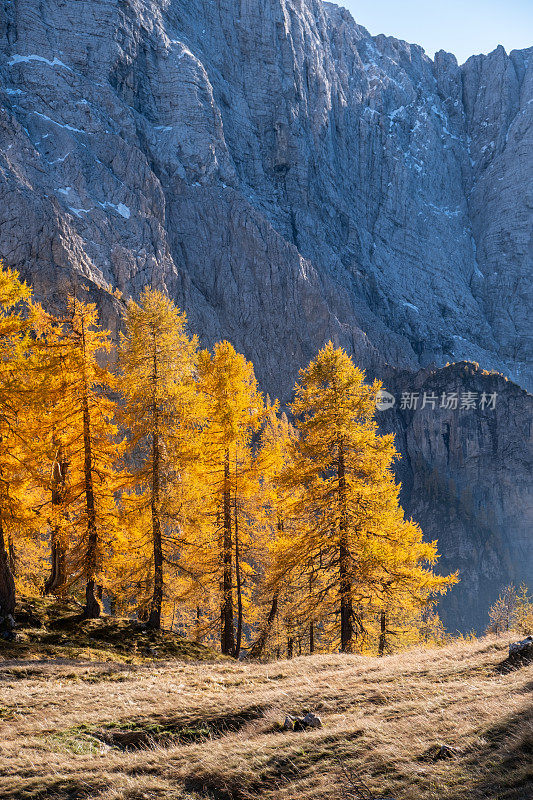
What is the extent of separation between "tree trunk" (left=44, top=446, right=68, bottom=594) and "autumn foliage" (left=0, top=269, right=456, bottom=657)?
4.4 inches

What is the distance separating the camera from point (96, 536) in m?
15.9

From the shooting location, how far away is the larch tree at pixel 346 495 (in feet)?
49.0

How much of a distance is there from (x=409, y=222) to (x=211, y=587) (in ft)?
544

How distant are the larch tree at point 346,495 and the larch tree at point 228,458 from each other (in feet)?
7.73

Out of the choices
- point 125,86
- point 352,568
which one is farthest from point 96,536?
point 125,86

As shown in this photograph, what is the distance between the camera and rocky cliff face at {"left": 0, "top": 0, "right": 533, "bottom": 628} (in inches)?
3423

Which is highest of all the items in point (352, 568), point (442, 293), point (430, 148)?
point (430, 148)

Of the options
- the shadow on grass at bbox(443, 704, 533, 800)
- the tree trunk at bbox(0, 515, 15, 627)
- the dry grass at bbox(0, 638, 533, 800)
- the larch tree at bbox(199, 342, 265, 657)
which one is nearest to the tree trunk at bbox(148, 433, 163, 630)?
the larch tree at bbox(199, 342, 265, 657)

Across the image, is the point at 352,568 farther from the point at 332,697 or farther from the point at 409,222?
the point at 409,222

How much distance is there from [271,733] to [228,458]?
10.8m

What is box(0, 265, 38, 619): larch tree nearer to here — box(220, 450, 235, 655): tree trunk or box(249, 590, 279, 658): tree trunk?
box(220, 450, 235, 655): tree trunk

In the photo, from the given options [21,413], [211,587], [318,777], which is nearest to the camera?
[318,777]

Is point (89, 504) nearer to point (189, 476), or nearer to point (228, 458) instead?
point (189, 476)

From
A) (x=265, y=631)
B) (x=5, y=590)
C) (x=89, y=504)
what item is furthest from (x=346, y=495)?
(x=265, y=631)
